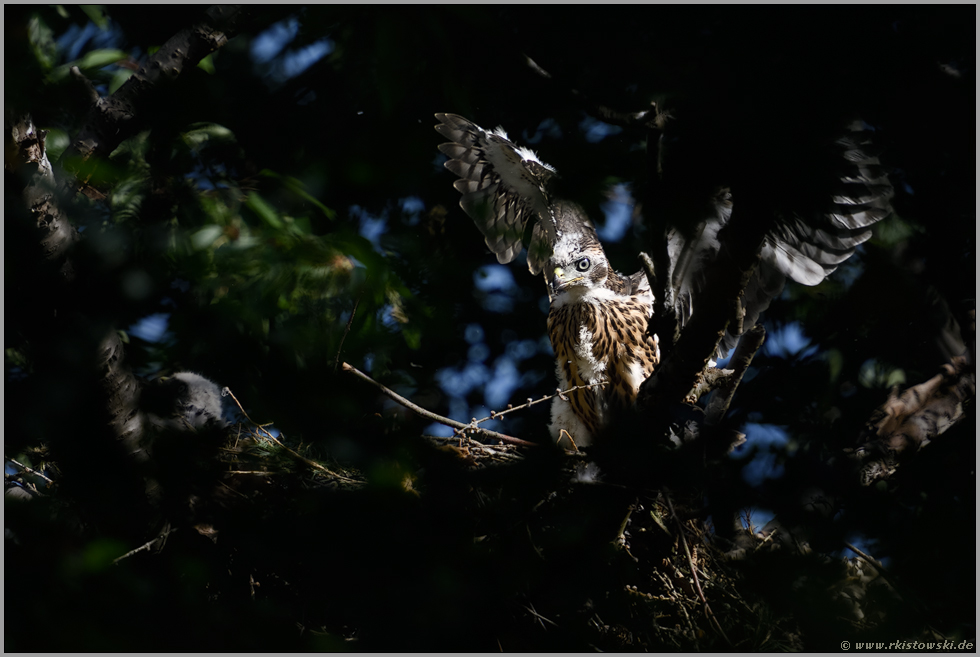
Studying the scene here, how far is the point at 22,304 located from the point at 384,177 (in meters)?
1.17

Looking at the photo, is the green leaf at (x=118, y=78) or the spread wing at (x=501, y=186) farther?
the spread wing at (x=501, y=186)

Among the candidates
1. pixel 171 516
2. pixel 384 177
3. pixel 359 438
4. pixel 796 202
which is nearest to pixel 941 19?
pixel 796 202

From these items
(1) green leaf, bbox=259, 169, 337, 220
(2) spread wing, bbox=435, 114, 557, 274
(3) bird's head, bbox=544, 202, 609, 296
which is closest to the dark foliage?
(1) green leaf, bbox=259, 169, 337, 220

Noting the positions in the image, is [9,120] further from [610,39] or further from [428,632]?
[428,632]

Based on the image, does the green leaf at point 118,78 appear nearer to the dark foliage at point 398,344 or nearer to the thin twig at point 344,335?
the dark foliage at point 398,344

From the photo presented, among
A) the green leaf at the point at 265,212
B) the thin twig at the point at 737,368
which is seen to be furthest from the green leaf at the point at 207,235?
the thin twig at the point at 737,368

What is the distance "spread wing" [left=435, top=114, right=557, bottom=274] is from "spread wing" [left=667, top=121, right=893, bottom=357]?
814 mm

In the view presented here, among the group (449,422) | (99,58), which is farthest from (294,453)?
(99,58)

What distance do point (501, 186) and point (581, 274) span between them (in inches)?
27.6

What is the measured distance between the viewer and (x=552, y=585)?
203 cm

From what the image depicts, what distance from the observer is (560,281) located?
3318 mm

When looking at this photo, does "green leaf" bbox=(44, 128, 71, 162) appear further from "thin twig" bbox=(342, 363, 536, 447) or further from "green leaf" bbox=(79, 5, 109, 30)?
"thin twig" bbox=(342, 363, 536, 447)

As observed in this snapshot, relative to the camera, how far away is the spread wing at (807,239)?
1382 millimetres

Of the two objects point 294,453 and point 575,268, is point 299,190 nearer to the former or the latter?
point 294,453
